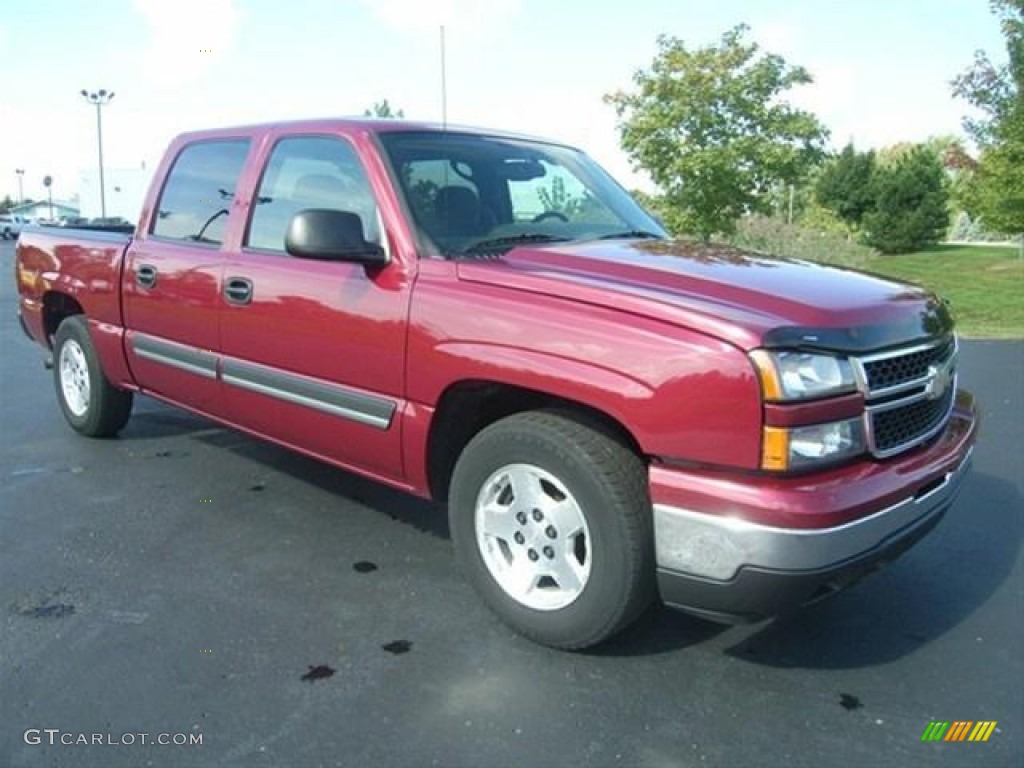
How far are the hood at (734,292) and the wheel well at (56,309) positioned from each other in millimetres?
3782

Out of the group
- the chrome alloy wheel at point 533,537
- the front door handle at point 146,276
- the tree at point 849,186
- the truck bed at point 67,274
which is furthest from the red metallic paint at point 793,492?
the tree at point 849,186

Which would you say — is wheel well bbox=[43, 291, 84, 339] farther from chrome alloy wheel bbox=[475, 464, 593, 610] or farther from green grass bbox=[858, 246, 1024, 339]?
green grass bbox=[858, 246, 1024, 339]

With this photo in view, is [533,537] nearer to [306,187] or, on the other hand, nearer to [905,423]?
[905,423]

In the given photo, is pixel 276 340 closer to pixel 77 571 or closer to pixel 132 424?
pixel 77 571

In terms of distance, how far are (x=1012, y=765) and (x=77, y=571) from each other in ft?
11.5

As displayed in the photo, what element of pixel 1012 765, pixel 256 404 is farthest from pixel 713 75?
pixel 1012 765

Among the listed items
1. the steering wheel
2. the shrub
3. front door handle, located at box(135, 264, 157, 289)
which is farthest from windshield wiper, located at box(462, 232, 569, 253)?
the shrub

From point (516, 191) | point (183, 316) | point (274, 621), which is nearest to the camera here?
point (274, 621)

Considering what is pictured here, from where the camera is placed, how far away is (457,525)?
3.42m

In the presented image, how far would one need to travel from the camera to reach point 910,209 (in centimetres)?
3603

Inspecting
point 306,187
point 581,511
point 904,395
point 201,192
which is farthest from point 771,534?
point 201,192

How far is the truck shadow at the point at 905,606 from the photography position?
3262 millimetres

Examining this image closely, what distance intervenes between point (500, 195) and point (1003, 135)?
49.1 ft

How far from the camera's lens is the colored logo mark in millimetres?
2736
